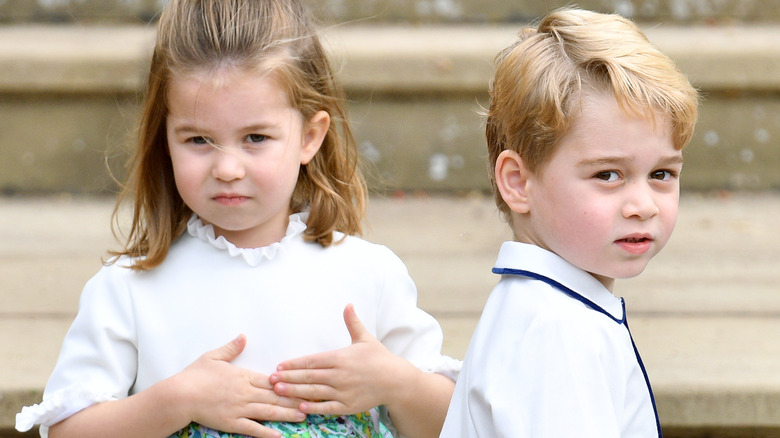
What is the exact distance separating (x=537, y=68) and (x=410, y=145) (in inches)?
59.4

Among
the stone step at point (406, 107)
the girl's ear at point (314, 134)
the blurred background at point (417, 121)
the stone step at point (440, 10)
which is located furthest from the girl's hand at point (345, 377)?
the stone step at point (440, 10)

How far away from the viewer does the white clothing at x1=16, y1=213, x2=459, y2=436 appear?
1.49 m

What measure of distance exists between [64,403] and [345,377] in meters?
0.43

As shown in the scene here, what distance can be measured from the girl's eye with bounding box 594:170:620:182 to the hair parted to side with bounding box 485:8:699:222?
0.22ft

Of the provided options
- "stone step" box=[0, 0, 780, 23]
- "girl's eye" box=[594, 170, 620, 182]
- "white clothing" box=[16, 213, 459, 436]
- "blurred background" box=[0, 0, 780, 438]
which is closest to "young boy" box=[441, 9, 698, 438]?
"girl's eye" box=[594, 170, 620, 182]

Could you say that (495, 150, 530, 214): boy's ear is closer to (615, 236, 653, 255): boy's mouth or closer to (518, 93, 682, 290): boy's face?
(518, 93, 682, 290): boy's face

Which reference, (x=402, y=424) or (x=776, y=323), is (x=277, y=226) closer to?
Result: (x=402, y=424)

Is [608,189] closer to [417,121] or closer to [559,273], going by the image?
[559,273]

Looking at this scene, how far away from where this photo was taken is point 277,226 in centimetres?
158

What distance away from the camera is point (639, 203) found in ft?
4.03

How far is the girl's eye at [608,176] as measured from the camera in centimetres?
124

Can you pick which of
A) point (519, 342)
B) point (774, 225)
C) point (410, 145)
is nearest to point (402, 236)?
point (410, 145)

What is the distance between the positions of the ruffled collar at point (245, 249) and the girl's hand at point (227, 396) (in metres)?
0.14

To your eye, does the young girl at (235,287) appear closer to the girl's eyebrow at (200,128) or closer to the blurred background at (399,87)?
the girl's eyebrow at (200,128)
